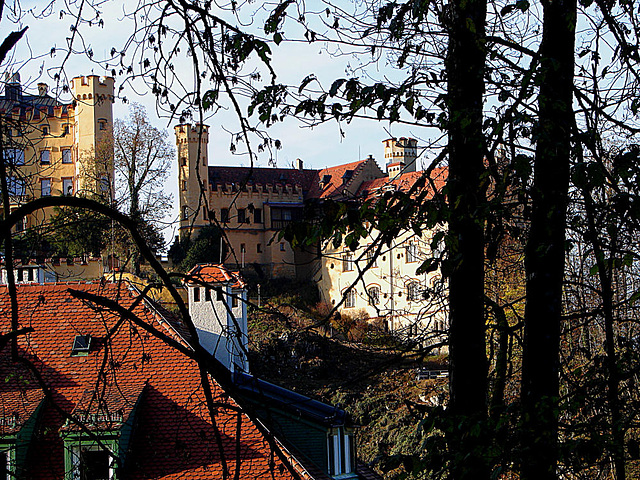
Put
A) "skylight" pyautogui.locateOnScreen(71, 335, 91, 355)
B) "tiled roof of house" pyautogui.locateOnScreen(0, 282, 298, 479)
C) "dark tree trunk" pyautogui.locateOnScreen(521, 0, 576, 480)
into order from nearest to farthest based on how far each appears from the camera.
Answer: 1. "dark tree trunk" pyautogui.locateOnScreen(521, 0, 576, 480)
2. "tiled roof of house" pyautogui.locateOnScreen(0, 282, 298, 479)
3. "skylight" pyautogui.locateOnScreen(71, 335, 91, 355)

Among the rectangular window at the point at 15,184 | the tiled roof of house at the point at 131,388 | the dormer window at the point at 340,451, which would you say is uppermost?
the rectangular window at the point at 15,184

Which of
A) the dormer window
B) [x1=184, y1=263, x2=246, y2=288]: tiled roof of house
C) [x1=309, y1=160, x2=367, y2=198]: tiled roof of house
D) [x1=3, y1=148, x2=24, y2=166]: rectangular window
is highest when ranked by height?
[x1=309, y1=160, x2=367, y2=198]: tiled roof of house

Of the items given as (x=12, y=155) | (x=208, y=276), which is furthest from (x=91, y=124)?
(x=208, y=276)

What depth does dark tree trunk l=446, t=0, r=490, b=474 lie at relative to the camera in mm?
5031

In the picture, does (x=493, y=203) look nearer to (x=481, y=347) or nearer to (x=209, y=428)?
(x=481, y=347)

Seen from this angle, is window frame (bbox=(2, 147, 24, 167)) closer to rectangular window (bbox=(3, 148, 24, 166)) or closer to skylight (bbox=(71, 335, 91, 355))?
rectangular window (bbox=(3, 148, 24, 166))

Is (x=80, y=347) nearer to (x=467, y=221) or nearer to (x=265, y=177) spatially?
(x=467, y=221)

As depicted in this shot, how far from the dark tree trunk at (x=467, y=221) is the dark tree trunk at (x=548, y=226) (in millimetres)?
315

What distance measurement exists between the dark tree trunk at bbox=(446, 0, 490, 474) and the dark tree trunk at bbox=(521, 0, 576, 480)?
0.31 meters

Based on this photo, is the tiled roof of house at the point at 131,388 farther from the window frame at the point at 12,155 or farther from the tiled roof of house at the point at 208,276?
the tiled roof of house at the point at 208,276

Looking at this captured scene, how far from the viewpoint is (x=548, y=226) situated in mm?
4816

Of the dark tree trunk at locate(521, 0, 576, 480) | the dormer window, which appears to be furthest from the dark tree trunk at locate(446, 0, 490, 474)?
the dormer window

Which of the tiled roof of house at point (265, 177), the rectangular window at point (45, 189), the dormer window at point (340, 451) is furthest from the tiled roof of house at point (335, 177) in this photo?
the dormer window at point (340, 451)

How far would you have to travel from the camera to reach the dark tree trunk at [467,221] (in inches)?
198
